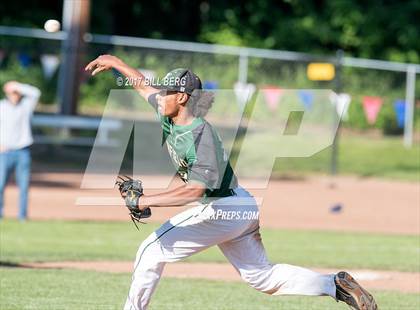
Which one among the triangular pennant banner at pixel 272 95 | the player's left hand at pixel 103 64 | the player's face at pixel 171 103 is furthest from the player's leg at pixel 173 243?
the triangular pennant banner at pixel 272 95

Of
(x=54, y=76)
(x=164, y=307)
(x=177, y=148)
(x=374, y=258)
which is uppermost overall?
(x=177, y=148)

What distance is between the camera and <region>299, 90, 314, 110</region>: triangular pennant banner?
25500 mm

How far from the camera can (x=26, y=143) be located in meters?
15.6

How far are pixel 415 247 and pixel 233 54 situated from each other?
1299 cm

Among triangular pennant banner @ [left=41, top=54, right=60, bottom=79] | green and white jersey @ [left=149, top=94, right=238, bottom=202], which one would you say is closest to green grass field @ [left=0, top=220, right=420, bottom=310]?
green and white jersey @ [left=149, top=94, right=238, bottom=202]

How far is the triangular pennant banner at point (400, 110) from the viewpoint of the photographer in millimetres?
27953

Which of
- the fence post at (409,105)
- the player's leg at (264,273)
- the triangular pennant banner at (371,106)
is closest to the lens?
the player's leg at (264,273)

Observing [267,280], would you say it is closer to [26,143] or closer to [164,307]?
[164,307]

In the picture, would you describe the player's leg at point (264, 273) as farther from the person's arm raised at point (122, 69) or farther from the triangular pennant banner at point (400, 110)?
the triangular pennant banner at point (400, 110)

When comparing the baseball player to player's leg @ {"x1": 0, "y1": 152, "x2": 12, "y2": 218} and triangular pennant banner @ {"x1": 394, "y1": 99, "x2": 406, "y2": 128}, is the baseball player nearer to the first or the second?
player's leg @ {"x1": 0, "y1": 152, "x2": 12, "y2": 218}

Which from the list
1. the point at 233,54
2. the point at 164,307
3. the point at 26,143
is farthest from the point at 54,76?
the point at 164,307

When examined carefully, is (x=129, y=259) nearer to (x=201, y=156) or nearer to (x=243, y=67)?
(x=201, y=156)

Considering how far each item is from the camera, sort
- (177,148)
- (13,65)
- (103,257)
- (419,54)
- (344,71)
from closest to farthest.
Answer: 1. (177,148)
2. (103,257)
3. (13,65)
4. (344,71)
5. (419,54)

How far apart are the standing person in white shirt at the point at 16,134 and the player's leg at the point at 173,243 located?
8.70 metres
